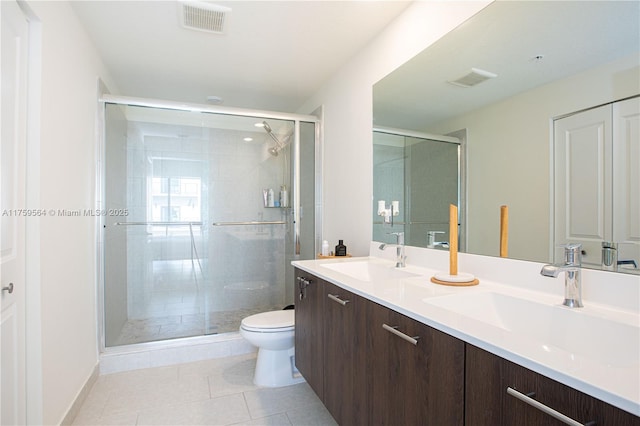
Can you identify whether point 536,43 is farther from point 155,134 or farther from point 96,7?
point 155,134

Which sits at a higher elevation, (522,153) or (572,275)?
(522,153)

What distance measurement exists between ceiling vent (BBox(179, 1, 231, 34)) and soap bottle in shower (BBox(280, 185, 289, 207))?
1.40 m

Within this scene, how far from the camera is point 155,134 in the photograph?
272 centimetres

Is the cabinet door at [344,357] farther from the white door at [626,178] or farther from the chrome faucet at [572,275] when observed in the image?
the white door at [626,178]

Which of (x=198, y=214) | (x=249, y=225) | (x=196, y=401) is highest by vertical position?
(x=198, y=214)

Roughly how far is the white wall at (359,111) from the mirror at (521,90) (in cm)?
13

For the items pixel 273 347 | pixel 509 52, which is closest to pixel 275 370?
pixel 273 347

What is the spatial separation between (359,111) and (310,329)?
1531 millimetres

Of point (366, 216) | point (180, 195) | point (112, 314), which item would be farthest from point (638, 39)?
point (112, 314)

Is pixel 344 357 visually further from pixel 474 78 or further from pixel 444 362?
pixel 474 78

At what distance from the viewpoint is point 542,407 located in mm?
607

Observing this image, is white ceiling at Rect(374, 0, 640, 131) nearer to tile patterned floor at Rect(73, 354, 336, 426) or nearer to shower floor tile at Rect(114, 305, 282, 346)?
tile patterned floor at Rect(73, 354, 336, 426)

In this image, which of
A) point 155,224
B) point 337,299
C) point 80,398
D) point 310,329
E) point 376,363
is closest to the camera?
point 376,363

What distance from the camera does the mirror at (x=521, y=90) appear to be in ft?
3.34
